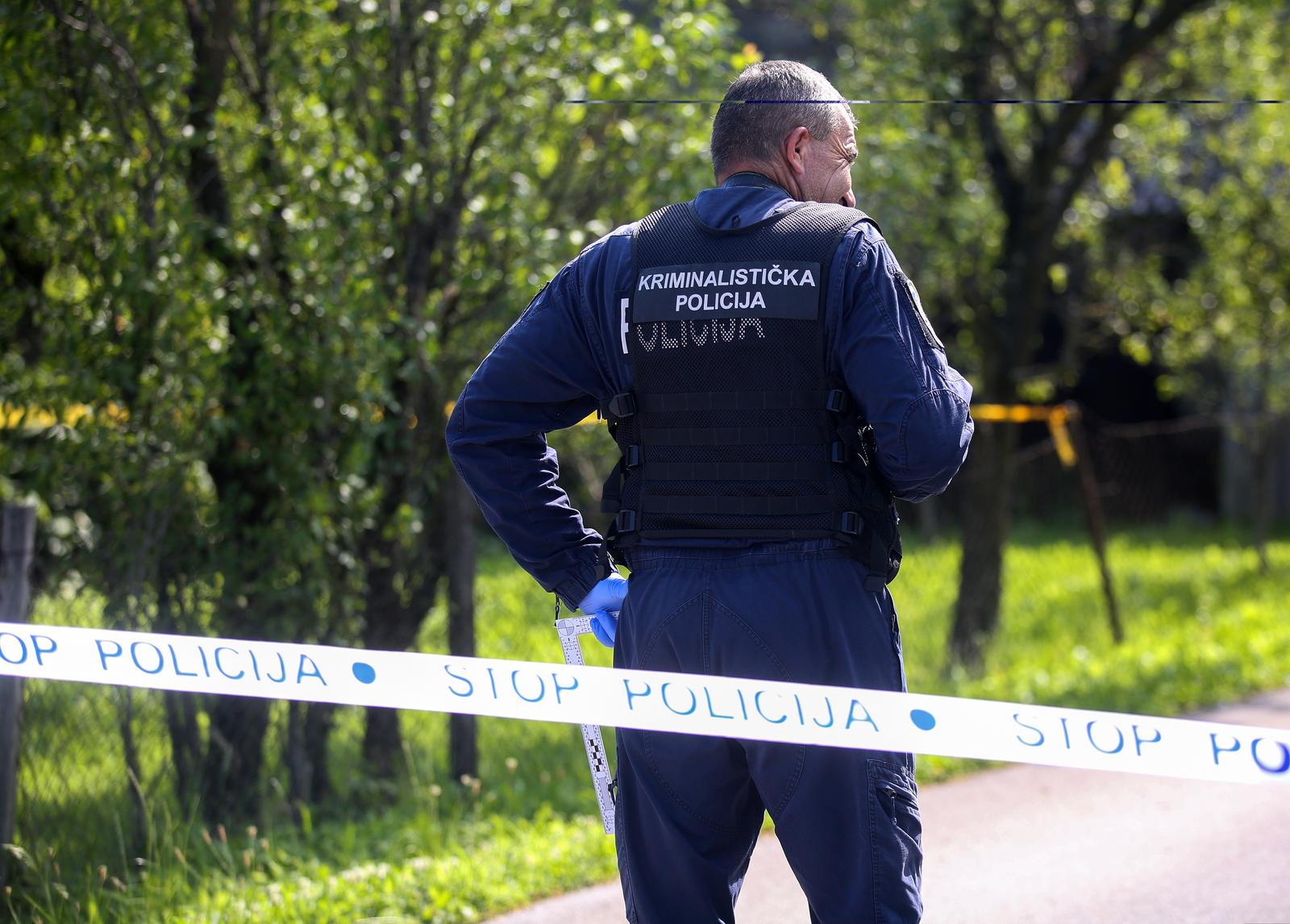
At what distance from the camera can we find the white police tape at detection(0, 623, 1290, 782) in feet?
7.72

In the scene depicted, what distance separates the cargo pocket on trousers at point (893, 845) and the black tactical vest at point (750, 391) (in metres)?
0.37

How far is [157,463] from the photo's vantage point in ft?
14.5

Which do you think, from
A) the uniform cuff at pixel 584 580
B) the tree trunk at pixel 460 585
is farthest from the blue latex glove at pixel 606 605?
the tree trunk at pixel 460 585

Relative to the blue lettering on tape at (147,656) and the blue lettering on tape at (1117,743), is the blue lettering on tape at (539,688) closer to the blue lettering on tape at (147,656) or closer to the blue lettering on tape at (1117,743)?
the blue lettering on tape at (147,656)

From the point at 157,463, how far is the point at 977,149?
6.03m

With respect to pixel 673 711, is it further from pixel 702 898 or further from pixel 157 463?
pixel 157 463

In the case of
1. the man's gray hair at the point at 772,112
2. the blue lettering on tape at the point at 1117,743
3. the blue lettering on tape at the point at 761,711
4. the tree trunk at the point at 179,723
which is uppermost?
the man's gray hair at the point at 772,112

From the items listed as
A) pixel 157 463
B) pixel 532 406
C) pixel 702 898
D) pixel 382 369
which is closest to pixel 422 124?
pixel 382 369

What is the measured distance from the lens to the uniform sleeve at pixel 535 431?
8.61 ft

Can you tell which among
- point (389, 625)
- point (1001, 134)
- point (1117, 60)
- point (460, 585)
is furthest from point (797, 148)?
point (1001, 134)

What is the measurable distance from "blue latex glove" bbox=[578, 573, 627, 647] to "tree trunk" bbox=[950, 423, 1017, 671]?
569 centimetres

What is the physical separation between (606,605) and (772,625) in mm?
498

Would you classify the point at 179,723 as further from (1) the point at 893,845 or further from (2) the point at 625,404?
(1) the point at 893,845

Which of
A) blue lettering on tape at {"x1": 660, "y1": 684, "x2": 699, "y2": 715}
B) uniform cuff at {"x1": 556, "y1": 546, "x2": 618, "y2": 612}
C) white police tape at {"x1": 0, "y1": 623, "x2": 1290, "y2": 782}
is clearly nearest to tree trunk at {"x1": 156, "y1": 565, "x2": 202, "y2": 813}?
white police tape at {"x1": 0, "y1": 623, "x2": 1290, "y2": 782}
